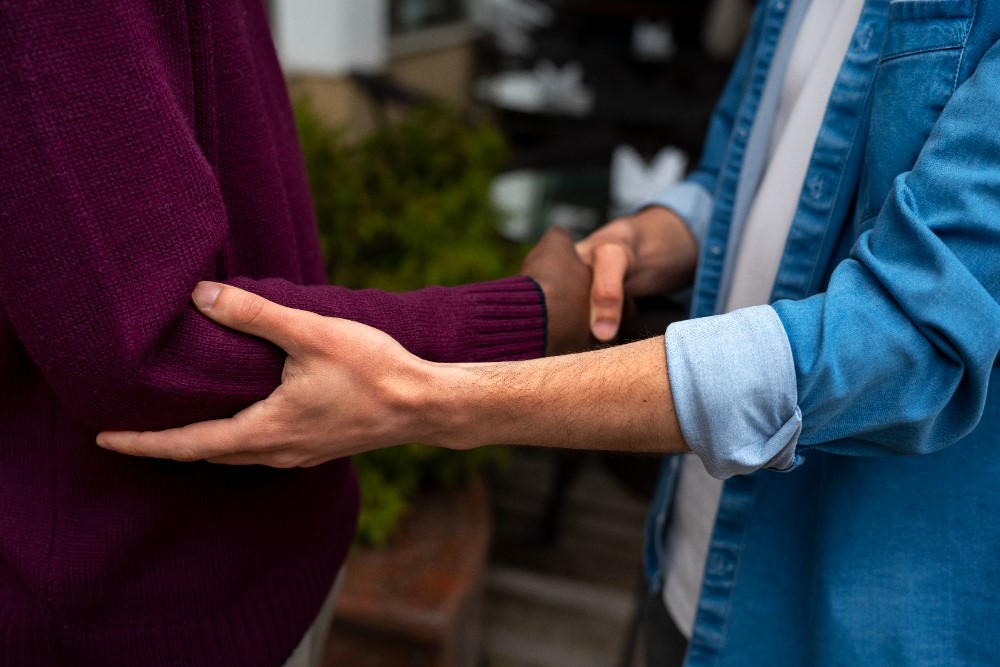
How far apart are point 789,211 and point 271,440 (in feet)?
2.24

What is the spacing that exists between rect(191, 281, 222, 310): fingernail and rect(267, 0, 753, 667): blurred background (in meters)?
0.49

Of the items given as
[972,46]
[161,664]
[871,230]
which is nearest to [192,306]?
[161,664]

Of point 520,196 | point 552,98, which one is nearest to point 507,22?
point 552,98

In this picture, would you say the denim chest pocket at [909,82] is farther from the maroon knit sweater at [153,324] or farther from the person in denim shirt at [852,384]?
the maroon knit sweater at [153,324]

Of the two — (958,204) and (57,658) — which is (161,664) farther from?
(958,204)

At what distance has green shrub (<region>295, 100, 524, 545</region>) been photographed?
6.95ft

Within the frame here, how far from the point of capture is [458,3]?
23.0 feet

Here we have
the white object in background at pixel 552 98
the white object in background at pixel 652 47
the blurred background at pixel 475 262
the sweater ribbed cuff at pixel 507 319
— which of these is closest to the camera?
the sweater ribbed cuff at pixel 507 319

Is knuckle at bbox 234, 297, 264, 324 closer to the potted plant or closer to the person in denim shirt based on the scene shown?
the person in denim shirt

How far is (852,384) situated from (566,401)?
26 centimetres

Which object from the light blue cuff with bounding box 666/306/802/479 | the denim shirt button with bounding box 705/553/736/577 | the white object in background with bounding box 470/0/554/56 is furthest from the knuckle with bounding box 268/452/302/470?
the white object in background with bounding box 470/0/554/56

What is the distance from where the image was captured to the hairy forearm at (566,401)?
80 cm

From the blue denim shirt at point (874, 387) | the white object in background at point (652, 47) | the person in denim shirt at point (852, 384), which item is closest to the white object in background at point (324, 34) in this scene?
the white object in background at point (652, 47)

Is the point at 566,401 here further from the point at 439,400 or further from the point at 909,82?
the point at 909,82
